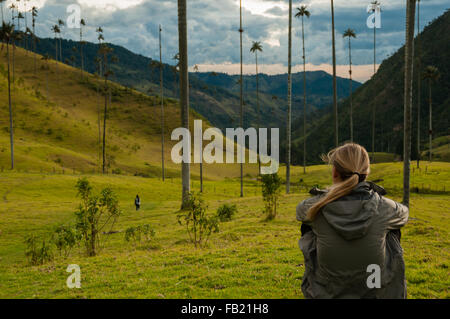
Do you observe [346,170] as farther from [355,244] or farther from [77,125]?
[77,125]

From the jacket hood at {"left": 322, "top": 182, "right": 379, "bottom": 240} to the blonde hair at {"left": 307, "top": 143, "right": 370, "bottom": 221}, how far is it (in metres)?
0.10

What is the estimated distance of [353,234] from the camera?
14.1 ft

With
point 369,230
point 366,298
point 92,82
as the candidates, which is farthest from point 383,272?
point 92,82

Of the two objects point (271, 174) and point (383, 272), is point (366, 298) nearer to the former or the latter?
point (383, 272)

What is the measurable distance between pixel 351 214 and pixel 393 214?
696 millimetres

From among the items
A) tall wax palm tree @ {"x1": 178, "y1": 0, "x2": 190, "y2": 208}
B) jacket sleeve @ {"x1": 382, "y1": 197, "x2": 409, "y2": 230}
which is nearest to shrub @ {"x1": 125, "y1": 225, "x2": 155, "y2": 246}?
tall wax palm tree @ {"x1": 178, "y1": 0, "x2": 190, "y2": 208}

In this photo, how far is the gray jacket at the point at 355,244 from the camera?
171 inches

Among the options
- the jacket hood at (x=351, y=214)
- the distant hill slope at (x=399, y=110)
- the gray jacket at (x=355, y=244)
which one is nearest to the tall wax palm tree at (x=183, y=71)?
the gray jacket at (x=355, y=244)

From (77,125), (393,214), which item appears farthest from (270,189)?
(77,125)

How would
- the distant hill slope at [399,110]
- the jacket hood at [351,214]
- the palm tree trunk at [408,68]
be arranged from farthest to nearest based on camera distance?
the distant hill slope at [399,110], the palm tree trunk at [408,68], the jacket hood at [351,214]

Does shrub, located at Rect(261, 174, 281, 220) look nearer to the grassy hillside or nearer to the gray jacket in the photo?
the gray jacket

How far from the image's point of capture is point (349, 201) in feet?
14.3

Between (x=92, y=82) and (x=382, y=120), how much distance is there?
485 ft

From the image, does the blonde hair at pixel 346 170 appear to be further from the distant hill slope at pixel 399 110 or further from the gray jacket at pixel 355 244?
the distant hill slope at pixel 399 110
